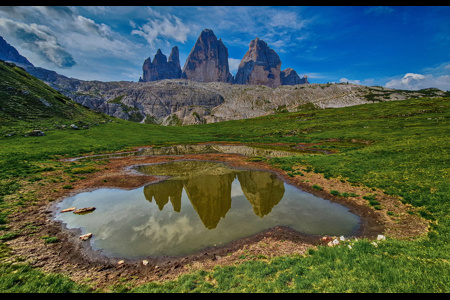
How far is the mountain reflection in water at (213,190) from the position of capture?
17.8 meters

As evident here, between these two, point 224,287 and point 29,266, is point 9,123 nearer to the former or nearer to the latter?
point 29,266

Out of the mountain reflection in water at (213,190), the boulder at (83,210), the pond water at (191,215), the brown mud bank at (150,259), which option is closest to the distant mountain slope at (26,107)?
the boulder at (83,210)

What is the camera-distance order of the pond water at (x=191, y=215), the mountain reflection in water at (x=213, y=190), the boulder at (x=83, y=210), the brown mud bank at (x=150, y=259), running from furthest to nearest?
the mountain reflection in water at (x=213, y=190)
the boulder at (x=83, y=210)
the pond water at (x=191, y=215)
the brown mud bank at (x=150, y=259)

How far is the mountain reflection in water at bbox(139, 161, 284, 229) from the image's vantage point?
17750mm

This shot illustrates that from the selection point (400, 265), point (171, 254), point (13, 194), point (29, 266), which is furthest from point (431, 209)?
point (13, 194)

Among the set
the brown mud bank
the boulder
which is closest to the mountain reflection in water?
the brown mud bank

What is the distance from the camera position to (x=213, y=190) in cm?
2280

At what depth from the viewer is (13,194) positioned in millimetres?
18766

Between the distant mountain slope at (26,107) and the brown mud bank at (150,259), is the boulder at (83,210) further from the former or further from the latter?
the distant mountain slope at (26,107)

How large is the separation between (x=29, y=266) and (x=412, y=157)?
44565 mm

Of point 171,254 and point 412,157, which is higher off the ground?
point 412,157

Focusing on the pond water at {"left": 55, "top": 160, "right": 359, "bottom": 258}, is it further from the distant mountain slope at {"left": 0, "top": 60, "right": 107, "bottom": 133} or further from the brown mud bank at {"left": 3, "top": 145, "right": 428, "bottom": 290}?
the distant mountain slope at {"left": 0, "top": 60, "right": 107, "bottom": 133}

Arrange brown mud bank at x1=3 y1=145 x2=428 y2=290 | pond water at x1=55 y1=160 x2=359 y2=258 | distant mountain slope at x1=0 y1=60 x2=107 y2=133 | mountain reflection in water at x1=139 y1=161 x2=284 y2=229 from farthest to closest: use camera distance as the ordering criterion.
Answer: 1. distant mountain slope at x1=0 y1=60 x2=107 y2=133
2. mountain reflection in water at x1=139 y1=161 x2=284 y2=229
3. pond water at x1=55 y1=160 x2=359 y2=258
4. brown mud bank at x1=3 y1=145 x2=428 y2=290
